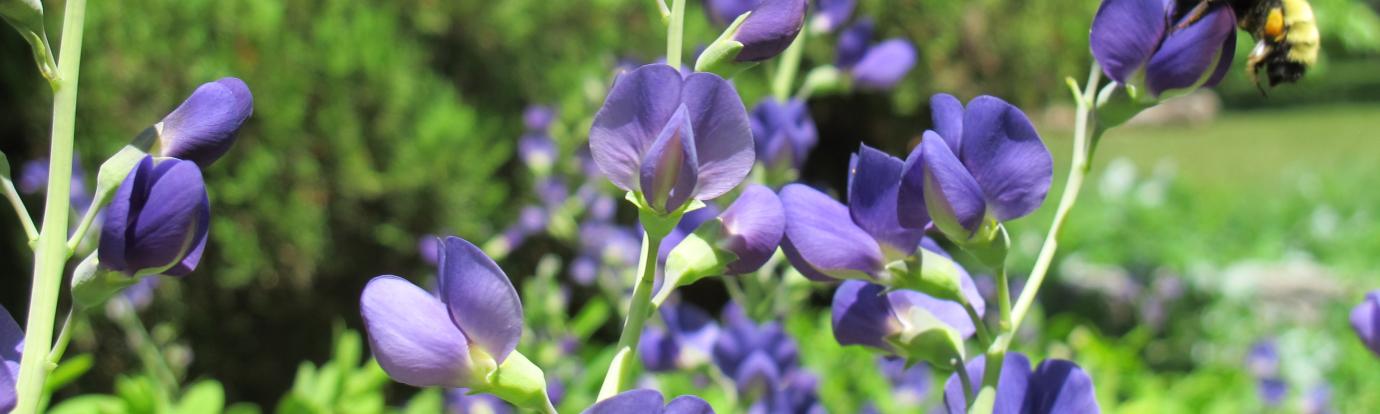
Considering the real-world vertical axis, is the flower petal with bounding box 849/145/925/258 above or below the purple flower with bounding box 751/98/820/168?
above

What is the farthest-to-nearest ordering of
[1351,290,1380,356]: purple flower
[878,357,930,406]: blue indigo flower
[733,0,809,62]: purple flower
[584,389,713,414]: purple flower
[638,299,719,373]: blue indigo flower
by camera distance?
[878,357,930,406]: blue indigo flower → [638,299,719,373]: blue indigo flower → [1351,290,1380,356]: purple flower → [733,0,809,62]: purple flower → [584,389,713,414]: purple flower

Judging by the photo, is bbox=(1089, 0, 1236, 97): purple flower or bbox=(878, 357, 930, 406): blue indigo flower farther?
bbox=(878, 357, 930, 406): blue indigo flower

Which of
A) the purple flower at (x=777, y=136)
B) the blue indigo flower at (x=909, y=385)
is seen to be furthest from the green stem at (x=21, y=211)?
the blue indigo flower at (x=909, y=385)

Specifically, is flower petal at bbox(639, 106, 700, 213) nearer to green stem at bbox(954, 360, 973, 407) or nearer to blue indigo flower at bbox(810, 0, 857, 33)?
green stem at bbox(954, 360, 973, 407)

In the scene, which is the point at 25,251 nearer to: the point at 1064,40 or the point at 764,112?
the point at 764,112

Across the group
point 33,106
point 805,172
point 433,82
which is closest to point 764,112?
point 433,82

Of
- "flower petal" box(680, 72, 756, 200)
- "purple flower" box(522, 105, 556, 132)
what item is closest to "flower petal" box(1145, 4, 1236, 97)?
"flower petal" box(680, 72, 756, 200)

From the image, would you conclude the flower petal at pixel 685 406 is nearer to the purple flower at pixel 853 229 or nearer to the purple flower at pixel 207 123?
the purple flower at pixel 853 229

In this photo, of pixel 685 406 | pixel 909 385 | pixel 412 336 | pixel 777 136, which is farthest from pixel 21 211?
pixel 909 385

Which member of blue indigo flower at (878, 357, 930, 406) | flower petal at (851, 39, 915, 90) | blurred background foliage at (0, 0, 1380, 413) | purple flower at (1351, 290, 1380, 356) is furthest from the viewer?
blurred background foliage at (0, 0, 1380, 413)
